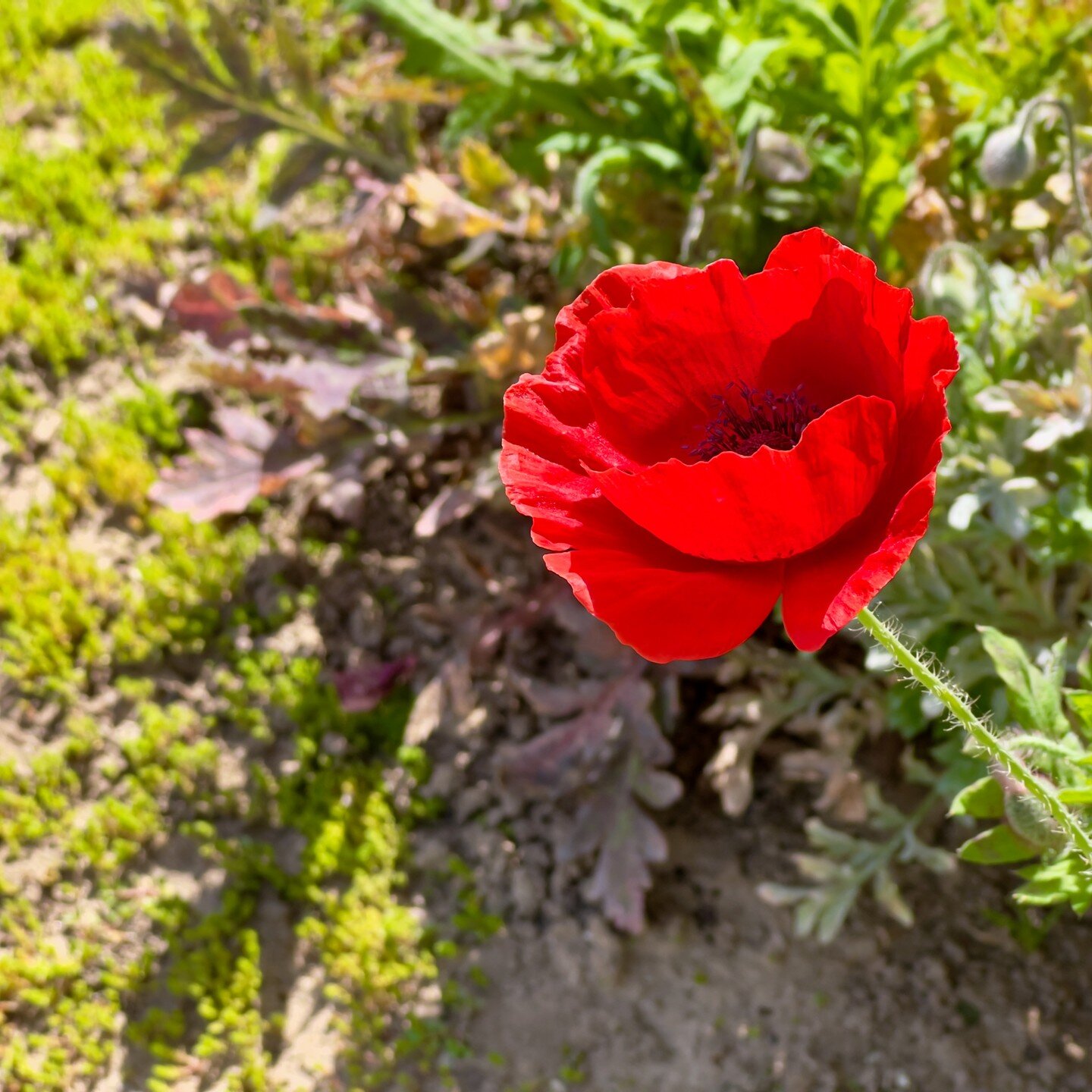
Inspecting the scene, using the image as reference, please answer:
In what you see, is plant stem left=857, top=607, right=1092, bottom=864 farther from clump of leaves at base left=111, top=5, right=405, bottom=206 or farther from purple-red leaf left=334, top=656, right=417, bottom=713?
clump of leaves at base left=111, top=5, right=405, bottom=206

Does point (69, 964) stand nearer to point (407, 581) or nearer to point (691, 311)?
point (407, 581)

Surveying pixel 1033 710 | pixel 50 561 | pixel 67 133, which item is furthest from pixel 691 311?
pixel 67 133

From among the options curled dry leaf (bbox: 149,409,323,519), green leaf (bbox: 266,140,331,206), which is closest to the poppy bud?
curled dry leaf (bbox: 149,409,323,519)

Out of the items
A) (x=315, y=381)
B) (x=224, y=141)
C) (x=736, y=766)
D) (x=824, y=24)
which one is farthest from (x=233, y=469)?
(x=824, y=24)

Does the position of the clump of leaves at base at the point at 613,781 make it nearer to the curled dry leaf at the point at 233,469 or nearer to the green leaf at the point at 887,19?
the curled dry leaf at the point at 233,469

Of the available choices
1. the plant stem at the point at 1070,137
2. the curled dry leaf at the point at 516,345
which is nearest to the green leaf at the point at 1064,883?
the plant stem at the point at 1070,137

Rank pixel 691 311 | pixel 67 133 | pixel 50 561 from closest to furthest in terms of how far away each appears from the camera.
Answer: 1. pixel 691 311
2. pixel 50 561
3. pixel 67 133
